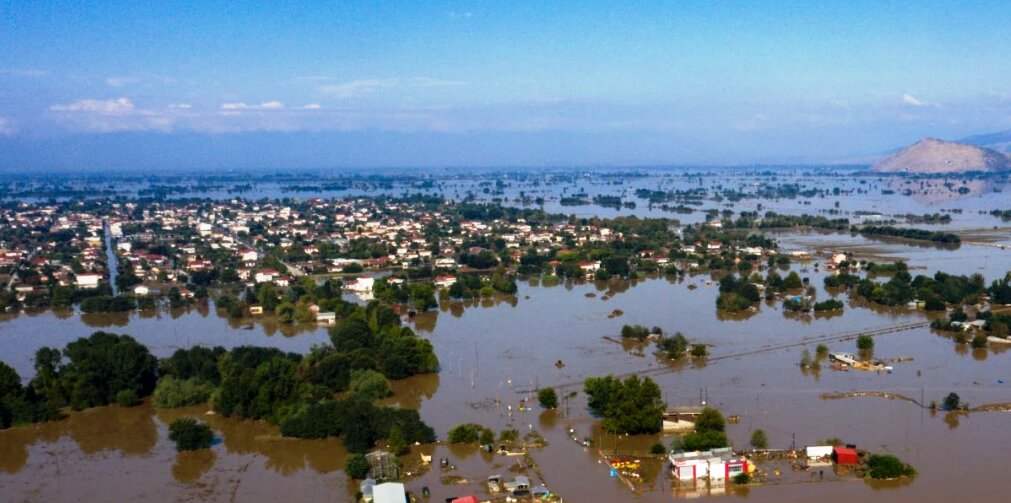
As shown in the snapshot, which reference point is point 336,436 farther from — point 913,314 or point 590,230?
point 590,230

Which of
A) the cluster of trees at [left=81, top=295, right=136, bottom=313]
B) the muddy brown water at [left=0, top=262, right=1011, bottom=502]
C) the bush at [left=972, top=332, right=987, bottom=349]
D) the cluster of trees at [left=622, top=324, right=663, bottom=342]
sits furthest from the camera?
the cluster of trees at [left=81, top=295, right=136, bottom=313]

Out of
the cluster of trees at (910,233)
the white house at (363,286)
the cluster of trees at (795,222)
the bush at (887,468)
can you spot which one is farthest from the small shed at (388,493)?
the cluster of trees at (795,222)

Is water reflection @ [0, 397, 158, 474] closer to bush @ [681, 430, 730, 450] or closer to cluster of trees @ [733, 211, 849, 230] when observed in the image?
bush @ [681, 430, 730, 450]

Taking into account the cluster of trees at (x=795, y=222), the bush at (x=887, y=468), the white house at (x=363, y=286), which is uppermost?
the cluster of trees at (x=795, y=222)

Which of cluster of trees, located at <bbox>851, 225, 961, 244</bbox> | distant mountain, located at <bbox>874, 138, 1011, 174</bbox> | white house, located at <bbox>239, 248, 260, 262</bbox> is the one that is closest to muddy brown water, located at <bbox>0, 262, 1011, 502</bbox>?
white house, located at <bbox>239, 248, 260, 262</bbox>

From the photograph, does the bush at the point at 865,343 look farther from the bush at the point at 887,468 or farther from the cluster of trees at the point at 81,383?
the cluster of trees at the point at 81,383

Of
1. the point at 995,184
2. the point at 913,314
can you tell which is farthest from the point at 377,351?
the point at 995,184

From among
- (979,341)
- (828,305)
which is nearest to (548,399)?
(979,341)
